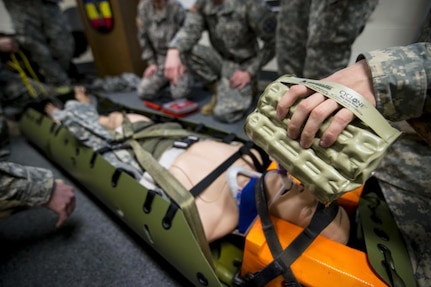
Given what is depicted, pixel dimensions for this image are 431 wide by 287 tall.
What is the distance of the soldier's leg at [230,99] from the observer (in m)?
1.81

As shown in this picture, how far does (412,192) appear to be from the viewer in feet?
2.09

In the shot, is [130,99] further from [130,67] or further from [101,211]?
[101,211]

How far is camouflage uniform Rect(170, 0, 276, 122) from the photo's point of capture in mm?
1691

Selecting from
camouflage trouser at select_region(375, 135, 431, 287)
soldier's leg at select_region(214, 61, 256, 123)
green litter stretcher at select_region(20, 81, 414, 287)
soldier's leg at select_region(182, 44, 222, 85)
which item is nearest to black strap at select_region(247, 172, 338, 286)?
green litter stretcher at select_region(20, 81, 414, 287)

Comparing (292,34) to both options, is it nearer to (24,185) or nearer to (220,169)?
(220,169)

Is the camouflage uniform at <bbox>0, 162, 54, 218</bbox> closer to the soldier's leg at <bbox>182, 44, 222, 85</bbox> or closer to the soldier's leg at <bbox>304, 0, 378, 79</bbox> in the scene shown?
the soldier's leg at <bbox>304, 0, 378, 79</bbox>

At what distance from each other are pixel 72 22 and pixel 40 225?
4.49m

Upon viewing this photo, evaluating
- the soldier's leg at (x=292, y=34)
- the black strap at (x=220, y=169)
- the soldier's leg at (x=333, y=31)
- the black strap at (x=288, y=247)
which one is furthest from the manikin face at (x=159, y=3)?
the black strap at (x=288, y=247)

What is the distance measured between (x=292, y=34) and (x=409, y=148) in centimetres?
100

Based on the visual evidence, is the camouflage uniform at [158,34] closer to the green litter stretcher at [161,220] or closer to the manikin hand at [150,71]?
the manikin hand at [150,71]

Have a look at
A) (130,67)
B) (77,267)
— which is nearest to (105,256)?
(77,267)

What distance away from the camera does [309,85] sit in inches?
18.3

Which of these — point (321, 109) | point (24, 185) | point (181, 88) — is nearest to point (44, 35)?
point (181, 88)

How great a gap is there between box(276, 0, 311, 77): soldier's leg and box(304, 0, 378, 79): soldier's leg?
0.22m
